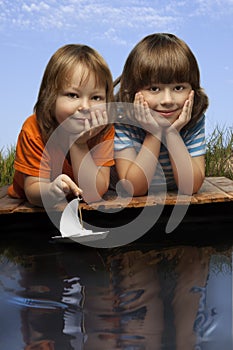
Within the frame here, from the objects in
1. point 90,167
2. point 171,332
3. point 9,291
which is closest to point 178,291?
point 171,332

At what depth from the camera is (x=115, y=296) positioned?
200 centimetres

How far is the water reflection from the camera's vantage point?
5.24 feet

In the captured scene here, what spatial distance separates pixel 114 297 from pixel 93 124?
40.4 inches

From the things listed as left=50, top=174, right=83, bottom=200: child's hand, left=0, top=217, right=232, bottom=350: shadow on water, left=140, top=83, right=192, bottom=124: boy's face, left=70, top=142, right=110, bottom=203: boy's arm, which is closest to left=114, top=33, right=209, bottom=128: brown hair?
left=140, top=83, right=192, bottom=124: boy's face

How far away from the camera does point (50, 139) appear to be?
288cm

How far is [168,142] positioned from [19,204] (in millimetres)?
914

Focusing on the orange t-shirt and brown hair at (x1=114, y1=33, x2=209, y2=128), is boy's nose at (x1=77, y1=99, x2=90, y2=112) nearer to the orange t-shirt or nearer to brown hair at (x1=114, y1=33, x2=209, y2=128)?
the orange t-shirt

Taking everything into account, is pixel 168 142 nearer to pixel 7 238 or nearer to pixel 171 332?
pixel 7 238

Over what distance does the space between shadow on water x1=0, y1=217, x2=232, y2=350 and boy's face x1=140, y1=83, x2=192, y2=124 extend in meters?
0.72

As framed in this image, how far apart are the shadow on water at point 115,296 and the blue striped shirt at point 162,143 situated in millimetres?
555

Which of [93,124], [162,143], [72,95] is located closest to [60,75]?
[72,95]

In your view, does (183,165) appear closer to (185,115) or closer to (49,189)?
(185,115)

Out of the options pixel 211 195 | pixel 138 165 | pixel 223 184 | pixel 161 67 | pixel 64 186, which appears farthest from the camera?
pixel 223 184

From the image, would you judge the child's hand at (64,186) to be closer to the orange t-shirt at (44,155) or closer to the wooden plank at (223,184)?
the orange t-shirt at (44,155)
